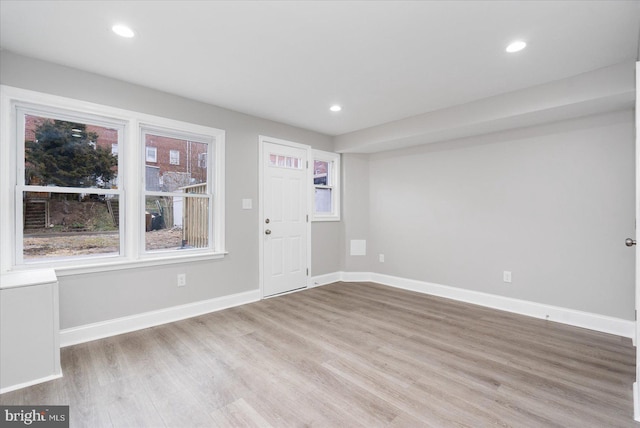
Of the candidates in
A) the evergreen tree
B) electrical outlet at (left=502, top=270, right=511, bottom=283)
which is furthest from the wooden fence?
electrical outlet at (left=502, top=270, right=511, bottom=283)

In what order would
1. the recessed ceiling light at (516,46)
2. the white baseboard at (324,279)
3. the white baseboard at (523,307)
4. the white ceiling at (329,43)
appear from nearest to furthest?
the white ceiling at (329,43)
the recessed ceiling light at (516,46)
the white baseboard at (523,307)
the white baseboard at (324,279)

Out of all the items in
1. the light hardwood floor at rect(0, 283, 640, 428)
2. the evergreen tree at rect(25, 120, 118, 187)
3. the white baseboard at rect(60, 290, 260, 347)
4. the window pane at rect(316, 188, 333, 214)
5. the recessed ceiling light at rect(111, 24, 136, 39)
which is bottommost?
the light hardwood floor at rect(0, 283, 640, 428)

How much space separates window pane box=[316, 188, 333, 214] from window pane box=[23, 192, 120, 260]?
2.87 metres

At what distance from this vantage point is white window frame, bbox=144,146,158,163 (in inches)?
126

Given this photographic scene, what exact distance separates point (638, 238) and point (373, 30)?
6.87ft

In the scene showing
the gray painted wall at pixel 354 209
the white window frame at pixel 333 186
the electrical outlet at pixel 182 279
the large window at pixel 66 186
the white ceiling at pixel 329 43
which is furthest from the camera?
the gray painted wall at pixel 354 209

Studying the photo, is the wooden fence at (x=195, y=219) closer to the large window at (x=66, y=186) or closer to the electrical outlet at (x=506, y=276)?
the large window at (x=66, y=186)

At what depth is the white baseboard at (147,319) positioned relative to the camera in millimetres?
2682

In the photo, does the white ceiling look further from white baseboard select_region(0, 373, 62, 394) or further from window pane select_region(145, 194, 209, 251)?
white baseboard select_region(0, 373, 62, 394)

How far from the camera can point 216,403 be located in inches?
73.9

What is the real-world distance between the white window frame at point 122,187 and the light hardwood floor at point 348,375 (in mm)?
733

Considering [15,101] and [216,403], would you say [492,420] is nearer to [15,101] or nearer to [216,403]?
[216,403]

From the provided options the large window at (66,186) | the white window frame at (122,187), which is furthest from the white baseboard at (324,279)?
the large window at (66,186)

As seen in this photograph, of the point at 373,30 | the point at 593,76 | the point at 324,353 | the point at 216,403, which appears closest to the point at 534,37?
the point at 593,76
